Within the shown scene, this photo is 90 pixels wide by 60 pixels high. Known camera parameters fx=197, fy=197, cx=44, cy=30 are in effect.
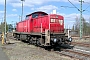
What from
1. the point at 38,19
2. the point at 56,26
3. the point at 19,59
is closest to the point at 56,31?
the point at 56,26

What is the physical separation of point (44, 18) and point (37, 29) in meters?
1.95

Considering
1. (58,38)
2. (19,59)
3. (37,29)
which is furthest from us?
(37,29)

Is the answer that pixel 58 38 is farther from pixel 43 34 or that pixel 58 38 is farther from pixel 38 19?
pixel 38 19

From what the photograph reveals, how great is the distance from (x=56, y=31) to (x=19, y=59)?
7224 millimetres

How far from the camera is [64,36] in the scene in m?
17.8

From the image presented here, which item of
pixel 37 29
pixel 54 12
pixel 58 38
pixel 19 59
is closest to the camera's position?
pixel 19 59

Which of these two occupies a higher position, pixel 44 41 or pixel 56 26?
pixel 56 26

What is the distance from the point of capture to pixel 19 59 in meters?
12.0

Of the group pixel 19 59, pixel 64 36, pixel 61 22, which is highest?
pixel 61 22

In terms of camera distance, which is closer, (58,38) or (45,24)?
(58,38)

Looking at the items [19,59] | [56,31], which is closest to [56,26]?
[56,31]

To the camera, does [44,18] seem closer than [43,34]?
No

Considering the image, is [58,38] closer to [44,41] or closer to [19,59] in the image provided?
[44,41]

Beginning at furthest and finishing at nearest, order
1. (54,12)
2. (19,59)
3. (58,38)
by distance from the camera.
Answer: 1. (54,12)
2. (58,38)
3. (19,59)
